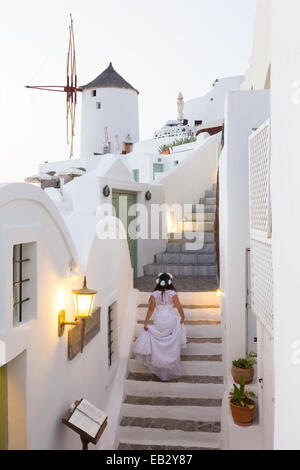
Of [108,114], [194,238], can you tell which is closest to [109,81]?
[108,114]

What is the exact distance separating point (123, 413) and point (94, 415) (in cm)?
230

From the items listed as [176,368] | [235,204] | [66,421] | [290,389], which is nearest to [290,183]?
[290,389]

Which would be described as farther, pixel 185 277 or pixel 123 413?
pixel 185 277

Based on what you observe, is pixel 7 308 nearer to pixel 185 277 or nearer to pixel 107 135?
pixel 185 277

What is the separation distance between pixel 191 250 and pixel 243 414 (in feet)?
22.5

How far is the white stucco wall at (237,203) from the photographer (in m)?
7.19

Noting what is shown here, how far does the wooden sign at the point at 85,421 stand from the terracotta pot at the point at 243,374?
8.98 feet

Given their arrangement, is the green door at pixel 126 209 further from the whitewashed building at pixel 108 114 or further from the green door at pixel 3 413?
the whitewashed building at pixel 108 114

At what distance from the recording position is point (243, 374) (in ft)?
22.5

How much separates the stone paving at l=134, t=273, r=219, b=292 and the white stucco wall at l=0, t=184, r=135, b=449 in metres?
3.79

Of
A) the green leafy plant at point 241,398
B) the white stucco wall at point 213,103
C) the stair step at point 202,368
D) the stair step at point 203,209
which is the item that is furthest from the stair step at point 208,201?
the white stucco wall at point 213,103

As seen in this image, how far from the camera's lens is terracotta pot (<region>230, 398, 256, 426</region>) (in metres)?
6.16

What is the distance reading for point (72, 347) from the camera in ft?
17.2

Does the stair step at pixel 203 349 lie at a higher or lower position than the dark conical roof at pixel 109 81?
lower
